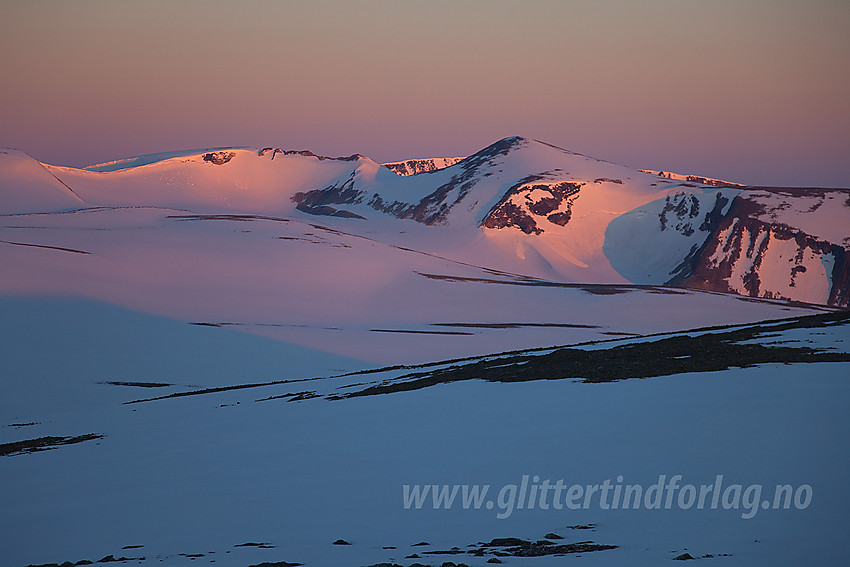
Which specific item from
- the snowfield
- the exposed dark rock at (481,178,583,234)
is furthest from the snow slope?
the exposed dark rock at (481,178,583,234)

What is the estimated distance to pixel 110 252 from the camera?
81500 millimetres

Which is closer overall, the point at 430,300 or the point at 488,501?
the point at 488,501

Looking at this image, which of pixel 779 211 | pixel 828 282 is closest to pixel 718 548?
pixel 828 282

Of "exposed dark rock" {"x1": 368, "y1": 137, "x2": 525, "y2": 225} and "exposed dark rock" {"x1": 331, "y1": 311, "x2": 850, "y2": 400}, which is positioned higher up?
"exposed dark rock" {"x1": 368, "y1": 137, "x2": 525, "y2": 225}

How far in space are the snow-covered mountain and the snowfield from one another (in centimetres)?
4091

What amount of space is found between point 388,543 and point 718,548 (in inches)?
185

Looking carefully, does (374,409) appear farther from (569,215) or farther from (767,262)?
(569,215)

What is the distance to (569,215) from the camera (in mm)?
153000

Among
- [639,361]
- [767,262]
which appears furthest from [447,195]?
[639,361]

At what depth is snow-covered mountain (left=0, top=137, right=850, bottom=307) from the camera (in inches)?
4970

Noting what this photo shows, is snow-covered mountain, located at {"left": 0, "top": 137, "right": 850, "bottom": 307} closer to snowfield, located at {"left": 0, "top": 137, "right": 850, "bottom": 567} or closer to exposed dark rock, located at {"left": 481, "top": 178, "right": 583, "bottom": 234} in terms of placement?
exposed dark rock, located at {"left": 481, "top": 178, "right": 583, "bottom": 234}

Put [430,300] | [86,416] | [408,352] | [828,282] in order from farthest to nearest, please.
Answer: [828,282] < [430,300] < [408,352] < [86,416]

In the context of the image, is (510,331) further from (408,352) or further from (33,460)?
(33,460)

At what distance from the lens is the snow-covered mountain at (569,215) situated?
12625 centimetres
